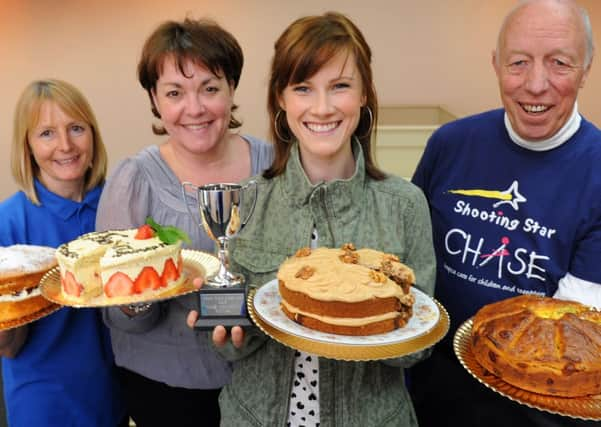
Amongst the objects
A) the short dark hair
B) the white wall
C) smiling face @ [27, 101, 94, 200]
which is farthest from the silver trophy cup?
the white wall

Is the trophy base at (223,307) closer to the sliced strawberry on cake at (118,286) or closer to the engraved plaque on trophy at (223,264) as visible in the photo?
the engraved plaque on trophy at (223,264)

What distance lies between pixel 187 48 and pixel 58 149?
27.5 inches

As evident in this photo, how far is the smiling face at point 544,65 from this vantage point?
172 centimetres

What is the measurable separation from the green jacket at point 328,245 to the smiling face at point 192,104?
0.42 meters

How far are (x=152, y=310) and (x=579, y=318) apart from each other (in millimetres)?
1342

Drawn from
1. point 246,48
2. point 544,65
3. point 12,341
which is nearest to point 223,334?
point 12,341

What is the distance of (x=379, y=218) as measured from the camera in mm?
1534

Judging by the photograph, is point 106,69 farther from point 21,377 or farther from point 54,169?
point 21,377

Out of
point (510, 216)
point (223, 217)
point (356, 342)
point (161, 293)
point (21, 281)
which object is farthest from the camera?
point (510, 216)

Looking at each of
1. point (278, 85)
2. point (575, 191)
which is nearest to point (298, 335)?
point (278, 85)

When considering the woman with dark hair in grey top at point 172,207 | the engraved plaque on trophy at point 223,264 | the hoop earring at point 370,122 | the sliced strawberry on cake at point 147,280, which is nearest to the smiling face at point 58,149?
the woman with dark hair in grey top at point 172,207

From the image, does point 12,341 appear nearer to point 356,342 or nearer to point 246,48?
point 356,342

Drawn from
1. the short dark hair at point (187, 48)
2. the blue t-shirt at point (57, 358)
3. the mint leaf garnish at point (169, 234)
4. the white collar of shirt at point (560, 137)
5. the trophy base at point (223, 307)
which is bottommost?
the blue t-shirt at point (57, 358)

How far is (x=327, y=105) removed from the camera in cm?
143
